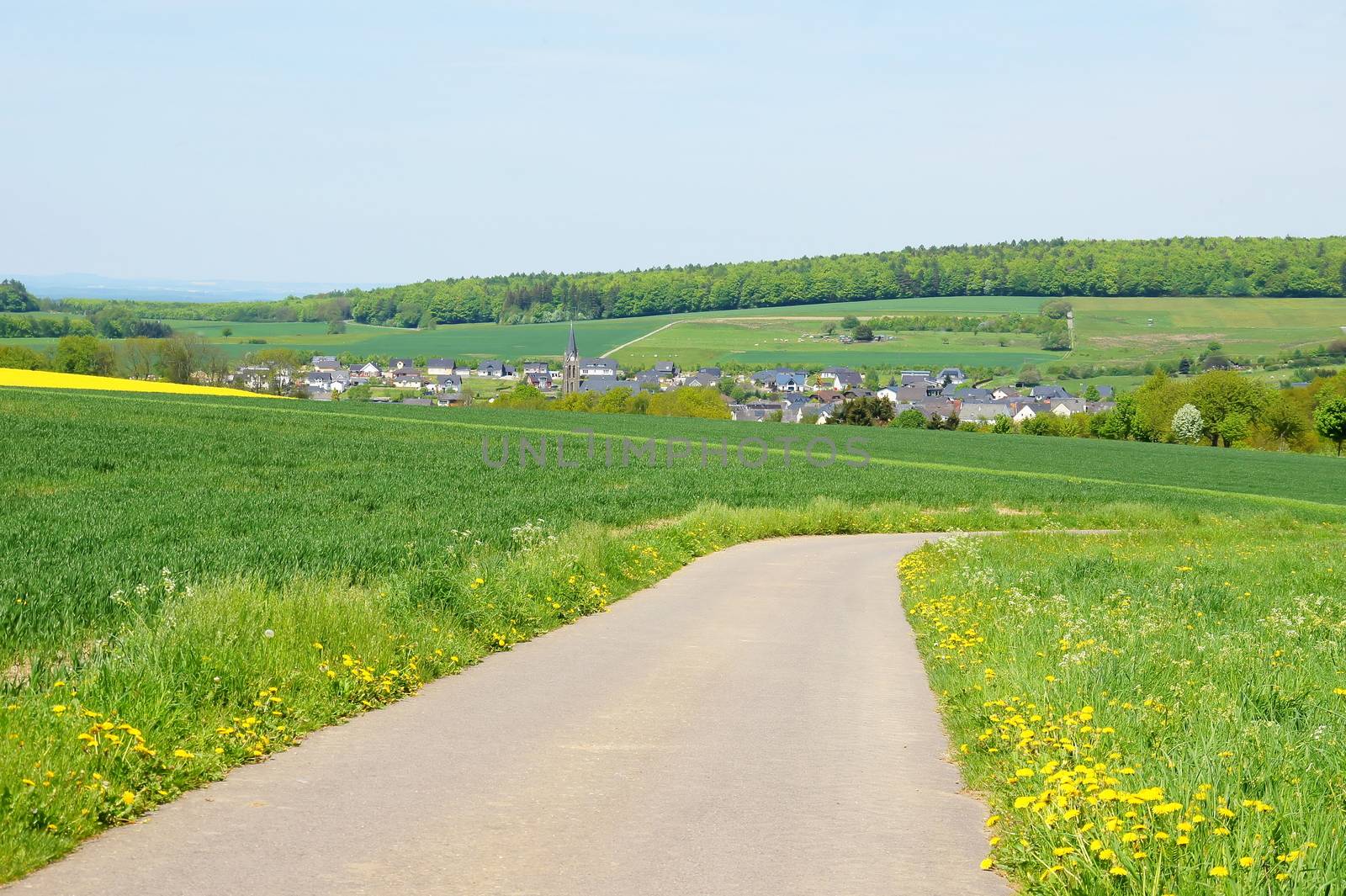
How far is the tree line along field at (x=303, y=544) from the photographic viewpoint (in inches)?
297

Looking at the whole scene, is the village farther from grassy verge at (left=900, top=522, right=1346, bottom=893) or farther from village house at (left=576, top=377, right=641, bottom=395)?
grassy verge at (left=900, top=522, right=1346, bottom=893)

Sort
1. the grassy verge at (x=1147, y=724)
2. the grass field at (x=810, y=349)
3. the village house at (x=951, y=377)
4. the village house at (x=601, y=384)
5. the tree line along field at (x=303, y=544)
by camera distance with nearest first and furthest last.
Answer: the grassy verge at (x=1147, y=724) → the tree line along field at (x=303, y=544) → the village house at (x=601, y=384) → the village house at (x=951, y=377) → the grass field at (x=810, y=349)

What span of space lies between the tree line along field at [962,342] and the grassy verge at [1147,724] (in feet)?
456

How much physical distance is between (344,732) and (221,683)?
948 mm

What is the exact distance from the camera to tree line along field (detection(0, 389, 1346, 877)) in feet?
24.7

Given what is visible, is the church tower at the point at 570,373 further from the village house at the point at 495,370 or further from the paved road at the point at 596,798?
the paved road at the point at 596,798

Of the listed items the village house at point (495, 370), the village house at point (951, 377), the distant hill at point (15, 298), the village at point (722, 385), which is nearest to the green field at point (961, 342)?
the village house at point (951, 377)

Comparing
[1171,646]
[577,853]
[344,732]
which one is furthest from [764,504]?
[577,853]

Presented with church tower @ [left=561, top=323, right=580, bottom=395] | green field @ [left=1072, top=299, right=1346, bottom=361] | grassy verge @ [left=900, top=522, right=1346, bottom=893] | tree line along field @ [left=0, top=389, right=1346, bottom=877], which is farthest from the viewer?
green field @ [left=1072, top=299, right=1346, bottom=361]

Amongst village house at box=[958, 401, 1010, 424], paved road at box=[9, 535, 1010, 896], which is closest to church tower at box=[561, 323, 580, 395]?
village house at box=[958, 401, 1010, 424]

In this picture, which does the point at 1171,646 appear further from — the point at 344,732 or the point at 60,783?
the point at 60,783

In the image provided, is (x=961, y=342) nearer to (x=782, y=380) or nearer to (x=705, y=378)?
(x=782, y=380)

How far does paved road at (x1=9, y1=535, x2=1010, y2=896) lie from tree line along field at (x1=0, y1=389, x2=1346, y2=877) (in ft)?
1.60

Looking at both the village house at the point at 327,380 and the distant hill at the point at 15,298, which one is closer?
the village house at the point at 327,380
